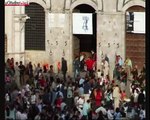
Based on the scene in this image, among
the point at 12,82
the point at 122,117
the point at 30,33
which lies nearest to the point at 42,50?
the point at 30,33

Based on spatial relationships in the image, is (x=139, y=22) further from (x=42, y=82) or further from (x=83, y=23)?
(x=42, y=82)

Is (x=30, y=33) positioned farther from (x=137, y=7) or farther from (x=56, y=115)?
(x=56, y=115)

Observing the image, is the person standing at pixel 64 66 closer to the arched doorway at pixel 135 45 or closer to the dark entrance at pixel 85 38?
the dark entrance at pixel 85 38

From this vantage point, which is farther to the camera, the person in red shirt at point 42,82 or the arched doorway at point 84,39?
the arched doorway at point 84,39

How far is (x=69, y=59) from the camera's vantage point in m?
28.5

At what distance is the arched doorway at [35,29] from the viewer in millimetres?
28234

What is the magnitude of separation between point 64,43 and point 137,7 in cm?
436

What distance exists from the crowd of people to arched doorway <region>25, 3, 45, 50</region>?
2.74 meters

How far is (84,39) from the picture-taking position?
29219mm

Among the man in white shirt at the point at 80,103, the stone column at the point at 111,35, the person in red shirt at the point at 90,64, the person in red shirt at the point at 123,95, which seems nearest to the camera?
the man in white shirt at the point at 80,103

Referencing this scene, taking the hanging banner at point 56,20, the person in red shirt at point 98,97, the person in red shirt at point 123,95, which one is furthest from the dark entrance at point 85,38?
the person in red shirt at point 98,97

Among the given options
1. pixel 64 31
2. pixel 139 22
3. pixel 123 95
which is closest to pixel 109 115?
pixel 123 95

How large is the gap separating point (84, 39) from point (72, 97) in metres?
10.9

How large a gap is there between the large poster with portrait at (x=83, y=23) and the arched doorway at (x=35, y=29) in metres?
1.84
